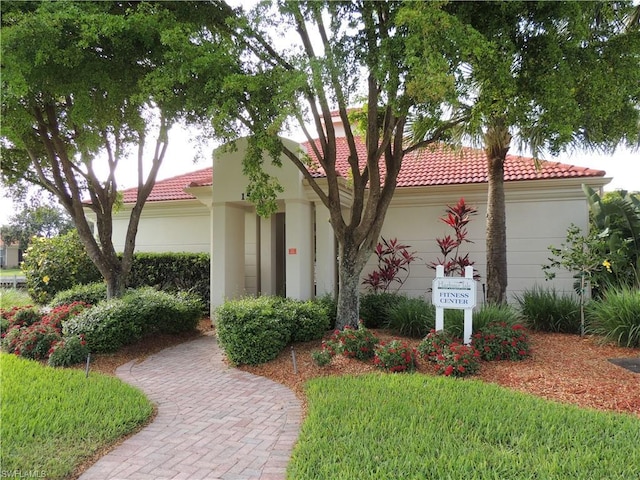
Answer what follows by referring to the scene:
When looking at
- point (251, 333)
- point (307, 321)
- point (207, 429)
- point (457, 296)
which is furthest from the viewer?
point (307, 321)

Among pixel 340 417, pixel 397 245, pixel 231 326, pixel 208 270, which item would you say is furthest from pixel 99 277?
pixel 340 417

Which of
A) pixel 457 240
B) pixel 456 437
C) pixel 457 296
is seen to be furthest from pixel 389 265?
pixel 456 437

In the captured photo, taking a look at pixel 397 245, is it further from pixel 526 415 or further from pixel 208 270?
pixel 526 415

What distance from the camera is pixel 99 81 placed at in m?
7.20

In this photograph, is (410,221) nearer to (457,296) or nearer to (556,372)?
(457,296)

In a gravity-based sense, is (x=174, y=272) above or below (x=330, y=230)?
below

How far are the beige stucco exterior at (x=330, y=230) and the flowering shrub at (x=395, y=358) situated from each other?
4018 mm

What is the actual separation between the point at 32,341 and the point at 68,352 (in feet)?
3.05

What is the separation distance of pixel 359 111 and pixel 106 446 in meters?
Answer: 7.73

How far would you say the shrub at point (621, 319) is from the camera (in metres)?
7.68

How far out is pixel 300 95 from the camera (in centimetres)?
710

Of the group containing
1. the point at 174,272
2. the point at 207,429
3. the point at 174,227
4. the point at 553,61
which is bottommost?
the point at 207,429

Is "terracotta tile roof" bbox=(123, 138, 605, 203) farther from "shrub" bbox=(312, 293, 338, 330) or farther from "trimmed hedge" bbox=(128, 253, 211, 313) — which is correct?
"shrub" bbox=(312, 293, 338, 330)

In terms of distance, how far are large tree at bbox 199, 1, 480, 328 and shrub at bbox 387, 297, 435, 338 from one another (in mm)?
1086
